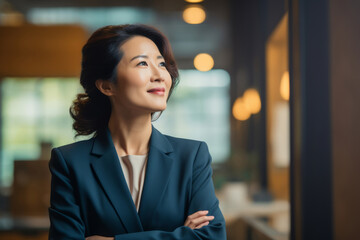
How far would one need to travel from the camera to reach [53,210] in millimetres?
1122

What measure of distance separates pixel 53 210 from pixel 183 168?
1.27ft

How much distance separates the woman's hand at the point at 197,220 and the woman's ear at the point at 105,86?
0.43 meters

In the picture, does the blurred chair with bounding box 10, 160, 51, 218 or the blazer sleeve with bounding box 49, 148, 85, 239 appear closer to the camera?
the blazer sleeve with bounding box 49, 148, 85, 239

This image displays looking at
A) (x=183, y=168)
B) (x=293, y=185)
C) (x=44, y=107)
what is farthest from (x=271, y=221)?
(x=44, y=107)

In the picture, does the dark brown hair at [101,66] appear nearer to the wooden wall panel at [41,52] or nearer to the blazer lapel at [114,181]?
the blazer lapel at [114,181]

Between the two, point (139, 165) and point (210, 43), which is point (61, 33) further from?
point (139, 165)

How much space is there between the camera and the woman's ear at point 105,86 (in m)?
1.17

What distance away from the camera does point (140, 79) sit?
3.66 ft

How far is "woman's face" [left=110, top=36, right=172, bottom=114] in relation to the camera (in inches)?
44.0

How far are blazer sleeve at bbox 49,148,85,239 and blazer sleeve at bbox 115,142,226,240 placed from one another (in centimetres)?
12

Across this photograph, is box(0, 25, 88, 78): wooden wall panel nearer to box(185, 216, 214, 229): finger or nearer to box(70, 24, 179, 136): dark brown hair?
box(70, 24, 179, 136): dark brown hair

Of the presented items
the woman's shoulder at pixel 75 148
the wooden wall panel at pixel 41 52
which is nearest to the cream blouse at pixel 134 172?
the woman's shoulder at pixel 75 148

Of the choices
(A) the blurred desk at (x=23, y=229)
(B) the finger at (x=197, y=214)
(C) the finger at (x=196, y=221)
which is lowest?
(A) the blurred desk at (x=23, y=229)

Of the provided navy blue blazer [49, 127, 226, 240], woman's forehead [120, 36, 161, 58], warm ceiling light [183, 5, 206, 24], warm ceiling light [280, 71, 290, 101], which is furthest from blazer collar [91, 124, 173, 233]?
warm ceiling light [183, 5, 206, 24]
